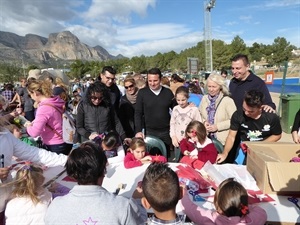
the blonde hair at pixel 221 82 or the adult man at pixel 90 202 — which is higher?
the blonde hair at pixel 221 82

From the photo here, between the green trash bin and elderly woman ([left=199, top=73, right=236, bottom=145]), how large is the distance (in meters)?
4.44

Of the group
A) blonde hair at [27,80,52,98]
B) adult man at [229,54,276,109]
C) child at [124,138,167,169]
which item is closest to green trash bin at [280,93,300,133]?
adult man at [229,54,276,109]

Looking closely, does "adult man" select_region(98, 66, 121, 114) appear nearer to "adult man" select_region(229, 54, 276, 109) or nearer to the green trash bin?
"adult man" select_region(229, 54, 276, 109)

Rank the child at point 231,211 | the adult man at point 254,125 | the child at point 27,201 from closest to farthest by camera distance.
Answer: the child at point 231,211, the child at point 27,201, the adult man at point 254,125

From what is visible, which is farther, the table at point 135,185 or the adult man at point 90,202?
the table at point 135,185

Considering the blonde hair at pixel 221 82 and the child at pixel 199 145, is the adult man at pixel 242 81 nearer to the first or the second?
the blonde hair at pixel 221 82

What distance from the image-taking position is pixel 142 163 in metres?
2.71

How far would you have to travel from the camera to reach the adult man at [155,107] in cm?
346

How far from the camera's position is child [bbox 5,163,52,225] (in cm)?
165

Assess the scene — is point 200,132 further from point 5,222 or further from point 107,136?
point 5,222

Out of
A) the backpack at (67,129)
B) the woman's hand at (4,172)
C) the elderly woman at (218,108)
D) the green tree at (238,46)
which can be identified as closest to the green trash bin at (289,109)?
the elderly woman at (218,108)

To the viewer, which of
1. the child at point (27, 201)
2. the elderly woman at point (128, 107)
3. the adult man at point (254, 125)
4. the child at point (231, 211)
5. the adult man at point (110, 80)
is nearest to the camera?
the child at point (231, 211)

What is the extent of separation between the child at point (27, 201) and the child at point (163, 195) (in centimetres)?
82

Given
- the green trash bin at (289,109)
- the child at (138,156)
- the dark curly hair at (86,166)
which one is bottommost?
the green trash bin at (289,109)
